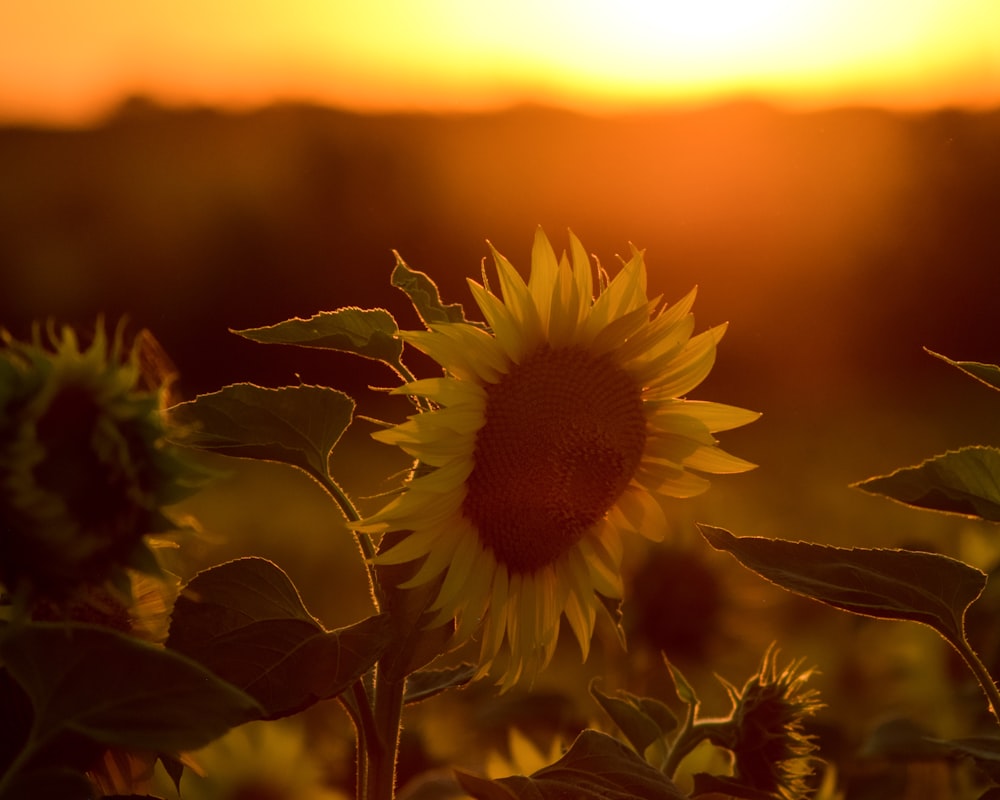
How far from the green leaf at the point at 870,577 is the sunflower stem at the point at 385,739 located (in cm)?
17

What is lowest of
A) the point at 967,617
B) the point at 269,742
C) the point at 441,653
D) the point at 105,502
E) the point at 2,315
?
the point at 2,315

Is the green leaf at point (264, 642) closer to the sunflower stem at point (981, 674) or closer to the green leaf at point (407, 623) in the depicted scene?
the green leaf at point (407, 623)

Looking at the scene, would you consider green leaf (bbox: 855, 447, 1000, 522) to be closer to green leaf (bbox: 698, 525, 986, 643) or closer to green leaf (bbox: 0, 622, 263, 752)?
green leaf (bbox: 698, 525, 986, 643)

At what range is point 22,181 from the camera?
443 centimetres

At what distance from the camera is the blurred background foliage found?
410cm

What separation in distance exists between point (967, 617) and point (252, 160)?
3808 millimetres

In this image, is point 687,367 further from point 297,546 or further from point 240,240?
point 240,240

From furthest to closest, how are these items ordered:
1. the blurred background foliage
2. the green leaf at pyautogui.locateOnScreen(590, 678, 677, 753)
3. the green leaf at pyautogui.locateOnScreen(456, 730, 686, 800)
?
the blurred background foliage → the green leaf at pyautogui.locateOnScreen(590, 678, 677, 753) → the green leaf at pyautogui.locateOnScreen(456, 730, 686, 800)

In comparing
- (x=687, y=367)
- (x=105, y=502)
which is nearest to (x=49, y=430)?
(x=105, y=502)

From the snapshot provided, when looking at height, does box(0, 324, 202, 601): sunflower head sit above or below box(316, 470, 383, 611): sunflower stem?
above

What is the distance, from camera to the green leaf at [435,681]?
2.38ft

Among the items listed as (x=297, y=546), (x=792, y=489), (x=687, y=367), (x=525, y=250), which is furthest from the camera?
(x=525, y=250)

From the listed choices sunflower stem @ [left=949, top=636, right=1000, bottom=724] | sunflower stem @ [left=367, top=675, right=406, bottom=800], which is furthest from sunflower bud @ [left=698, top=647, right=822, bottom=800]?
sunflower stem @ [left=367, top=675, right=406, bottom=800]

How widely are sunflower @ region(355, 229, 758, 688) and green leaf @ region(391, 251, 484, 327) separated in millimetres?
22
